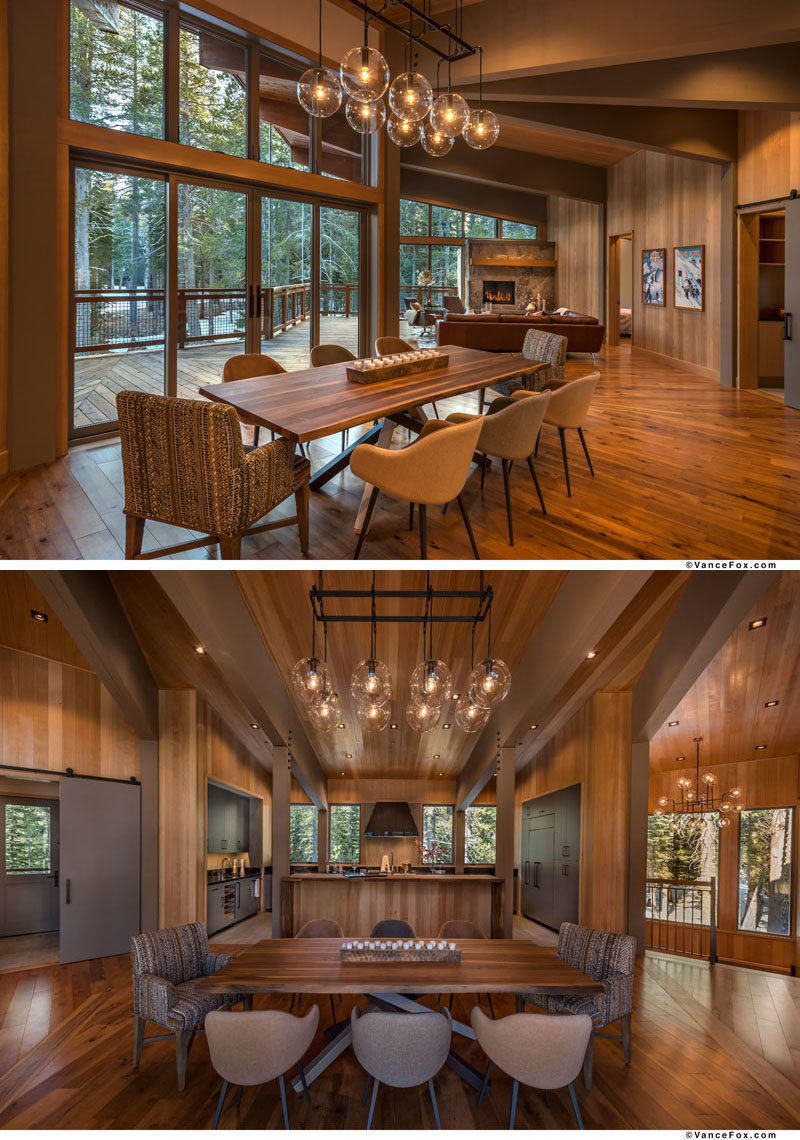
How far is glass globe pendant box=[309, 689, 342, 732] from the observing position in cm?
415

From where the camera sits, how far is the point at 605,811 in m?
7.76

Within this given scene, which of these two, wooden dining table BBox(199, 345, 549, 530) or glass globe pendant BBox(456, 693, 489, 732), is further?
glass globe pendant BBox(456, 693, 489, 732)

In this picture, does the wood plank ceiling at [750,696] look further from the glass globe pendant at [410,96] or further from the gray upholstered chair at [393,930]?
the glass globe pendant at [410,96]

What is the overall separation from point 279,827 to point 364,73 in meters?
6.77

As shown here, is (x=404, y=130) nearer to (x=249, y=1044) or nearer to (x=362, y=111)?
(x=362, y=111)

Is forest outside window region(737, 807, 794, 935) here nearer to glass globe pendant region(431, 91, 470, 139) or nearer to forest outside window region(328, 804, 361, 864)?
forest outside window region(328, 804, 361, 864)

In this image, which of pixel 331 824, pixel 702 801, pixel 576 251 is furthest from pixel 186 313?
pixel 576 251

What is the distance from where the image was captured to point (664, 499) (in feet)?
17.5

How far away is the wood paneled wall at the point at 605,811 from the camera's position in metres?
7.58

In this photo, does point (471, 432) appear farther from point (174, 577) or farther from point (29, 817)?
point (29, 817)

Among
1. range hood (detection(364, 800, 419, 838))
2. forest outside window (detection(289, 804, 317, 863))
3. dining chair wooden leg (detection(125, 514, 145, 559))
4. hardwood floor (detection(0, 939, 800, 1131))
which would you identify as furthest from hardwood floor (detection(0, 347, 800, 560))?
forest outside window (detection(289, 804, 317, 863))

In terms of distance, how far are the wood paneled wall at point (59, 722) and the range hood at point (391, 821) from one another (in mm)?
6015

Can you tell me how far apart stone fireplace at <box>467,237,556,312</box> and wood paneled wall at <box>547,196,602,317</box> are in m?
0.30

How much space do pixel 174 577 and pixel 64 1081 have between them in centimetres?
267
